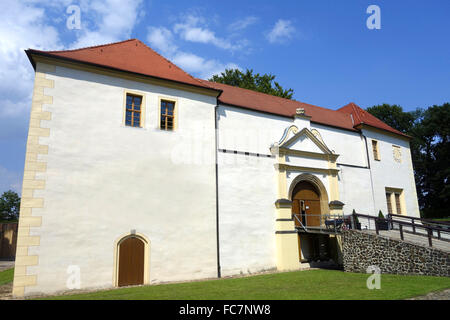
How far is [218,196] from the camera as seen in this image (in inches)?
578

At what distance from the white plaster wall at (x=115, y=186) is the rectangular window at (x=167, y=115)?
34cm

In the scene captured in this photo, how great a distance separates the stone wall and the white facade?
3.72 m

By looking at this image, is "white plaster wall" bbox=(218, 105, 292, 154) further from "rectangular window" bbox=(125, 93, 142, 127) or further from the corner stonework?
the corner stonework

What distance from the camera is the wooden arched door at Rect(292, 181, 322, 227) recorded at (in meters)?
17.6

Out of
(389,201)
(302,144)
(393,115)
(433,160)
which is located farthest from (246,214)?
(433,160)

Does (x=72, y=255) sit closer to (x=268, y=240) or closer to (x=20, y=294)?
(x=20, y=294)

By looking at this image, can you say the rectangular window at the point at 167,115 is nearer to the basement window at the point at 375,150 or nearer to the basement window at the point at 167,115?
the basement window at the point at 167,115

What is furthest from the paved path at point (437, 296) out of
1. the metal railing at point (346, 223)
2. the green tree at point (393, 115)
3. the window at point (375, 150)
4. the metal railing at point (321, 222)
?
the green tree at point (393, 115)

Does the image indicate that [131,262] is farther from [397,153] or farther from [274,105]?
[397,153]

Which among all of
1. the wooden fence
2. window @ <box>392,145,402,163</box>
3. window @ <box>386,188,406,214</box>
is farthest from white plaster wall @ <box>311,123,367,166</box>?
the wooden fence

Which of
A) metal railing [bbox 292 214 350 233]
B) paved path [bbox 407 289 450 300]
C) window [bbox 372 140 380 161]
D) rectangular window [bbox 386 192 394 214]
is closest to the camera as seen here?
paved path [bbox 407 289 450 300]

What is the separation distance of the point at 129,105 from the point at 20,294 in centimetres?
795
